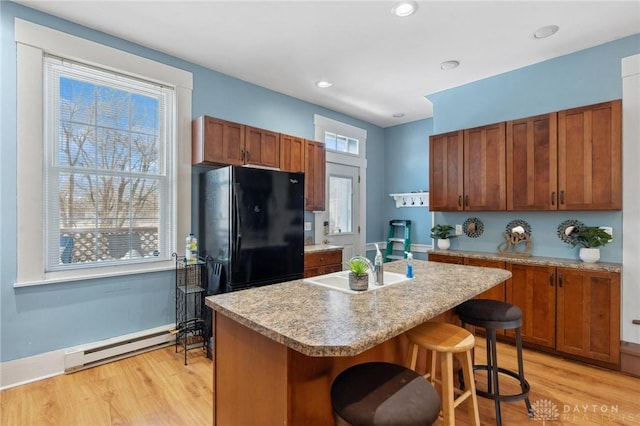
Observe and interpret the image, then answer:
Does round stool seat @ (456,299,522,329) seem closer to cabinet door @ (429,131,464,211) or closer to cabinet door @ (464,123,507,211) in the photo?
cabinet door @ (464,123,507,211)

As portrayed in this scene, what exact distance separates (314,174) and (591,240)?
9.59 ft

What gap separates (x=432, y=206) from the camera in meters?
3.99

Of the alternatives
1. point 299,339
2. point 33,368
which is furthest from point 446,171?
point 33,368

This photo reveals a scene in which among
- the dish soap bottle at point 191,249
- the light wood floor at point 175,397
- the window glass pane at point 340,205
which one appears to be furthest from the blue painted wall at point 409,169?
the dish soap bottle at point 191,249

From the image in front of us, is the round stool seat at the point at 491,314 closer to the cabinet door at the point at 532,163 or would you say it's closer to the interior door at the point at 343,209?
the cabinet door at the point at 532,163

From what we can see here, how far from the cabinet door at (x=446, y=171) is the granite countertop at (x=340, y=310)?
5.95 ft

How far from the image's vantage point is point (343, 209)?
5.07m

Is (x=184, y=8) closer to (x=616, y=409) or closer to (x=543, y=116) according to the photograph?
(x=543, y=116)

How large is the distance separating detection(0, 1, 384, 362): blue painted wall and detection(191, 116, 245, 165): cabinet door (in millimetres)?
264

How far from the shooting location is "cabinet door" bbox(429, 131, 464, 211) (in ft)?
12.2

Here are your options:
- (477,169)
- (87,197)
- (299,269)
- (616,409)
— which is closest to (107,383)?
(87,197)

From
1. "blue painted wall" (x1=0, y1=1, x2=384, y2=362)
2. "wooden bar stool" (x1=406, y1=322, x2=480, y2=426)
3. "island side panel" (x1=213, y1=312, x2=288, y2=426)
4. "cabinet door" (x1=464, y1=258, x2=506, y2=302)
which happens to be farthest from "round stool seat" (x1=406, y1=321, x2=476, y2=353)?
"blue painted wall" (x1=0, y1=1, x2=384, y2=362)

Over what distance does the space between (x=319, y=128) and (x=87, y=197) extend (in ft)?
9.66

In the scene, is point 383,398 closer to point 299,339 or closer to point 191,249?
point 299,339
